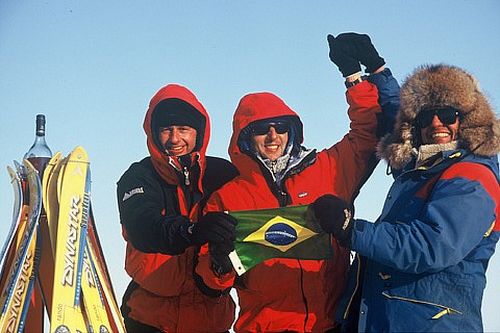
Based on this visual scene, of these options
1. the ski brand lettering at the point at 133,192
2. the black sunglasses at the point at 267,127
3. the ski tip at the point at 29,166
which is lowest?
the ski brand lettering at the point at 133,192

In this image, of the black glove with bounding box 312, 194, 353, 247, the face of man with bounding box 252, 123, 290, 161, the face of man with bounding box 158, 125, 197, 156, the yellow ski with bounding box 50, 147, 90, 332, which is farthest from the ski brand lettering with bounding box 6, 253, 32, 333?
the black glove with bounding box 312, 194, 353, 247

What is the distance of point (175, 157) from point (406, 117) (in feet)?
5.07

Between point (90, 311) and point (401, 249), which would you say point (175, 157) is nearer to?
point (90, 311)

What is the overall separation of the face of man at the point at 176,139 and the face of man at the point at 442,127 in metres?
1.63

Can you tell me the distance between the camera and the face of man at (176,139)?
5.24 m

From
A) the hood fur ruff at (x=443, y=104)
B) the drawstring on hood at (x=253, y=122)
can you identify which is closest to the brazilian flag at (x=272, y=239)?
the drawstring on hood at (x=253, y=122)

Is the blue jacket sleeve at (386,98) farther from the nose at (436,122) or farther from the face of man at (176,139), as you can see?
the face of man at (176,139)

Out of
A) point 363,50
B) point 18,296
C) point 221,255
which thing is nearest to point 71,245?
point 18,296

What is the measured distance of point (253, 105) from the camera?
16.8 ft

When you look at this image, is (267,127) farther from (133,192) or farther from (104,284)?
(104,284)

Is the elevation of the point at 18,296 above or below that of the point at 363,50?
below

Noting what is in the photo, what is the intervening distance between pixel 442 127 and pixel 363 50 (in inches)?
36.8

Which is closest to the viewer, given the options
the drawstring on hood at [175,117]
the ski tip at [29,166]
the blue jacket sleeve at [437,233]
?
the blue jacket sleeve at [437,233]

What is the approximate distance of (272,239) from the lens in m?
4.57
